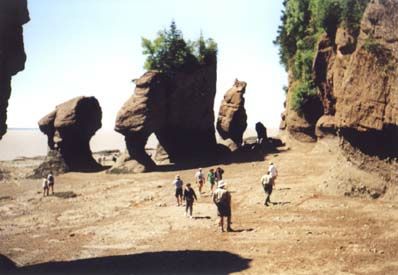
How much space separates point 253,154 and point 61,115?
2279 centimetres

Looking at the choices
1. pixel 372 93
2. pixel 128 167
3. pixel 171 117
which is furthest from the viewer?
pixel 171 117

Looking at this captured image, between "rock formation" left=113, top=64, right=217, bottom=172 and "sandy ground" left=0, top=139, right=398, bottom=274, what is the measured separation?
13359 mm

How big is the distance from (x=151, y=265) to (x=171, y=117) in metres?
40.4

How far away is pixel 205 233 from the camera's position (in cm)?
2273

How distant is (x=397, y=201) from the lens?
24.4 m

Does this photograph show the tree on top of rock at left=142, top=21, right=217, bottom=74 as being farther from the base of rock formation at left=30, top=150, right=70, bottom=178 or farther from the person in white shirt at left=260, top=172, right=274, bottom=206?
the person in white shirt at left=260, top=172, right=274, bottom=206

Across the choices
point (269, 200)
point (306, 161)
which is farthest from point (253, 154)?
point (269, 200)

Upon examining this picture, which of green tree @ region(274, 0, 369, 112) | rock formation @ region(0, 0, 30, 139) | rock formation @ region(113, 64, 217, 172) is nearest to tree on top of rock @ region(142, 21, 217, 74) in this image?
rock formation @ region(113, 64, 217, 172)

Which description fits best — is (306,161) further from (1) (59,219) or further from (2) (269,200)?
(1) (59,219)

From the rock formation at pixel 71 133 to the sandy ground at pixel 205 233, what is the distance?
53.6 feet

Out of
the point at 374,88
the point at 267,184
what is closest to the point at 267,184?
the point at 267,184

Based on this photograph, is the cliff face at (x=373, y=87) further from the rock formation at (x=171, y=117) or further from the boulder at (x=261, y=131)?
the boulder at (x=261, y=131)

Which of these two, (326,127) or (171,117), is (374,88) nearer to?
(326,127)

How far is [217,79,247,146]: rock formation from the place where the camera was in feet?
211
